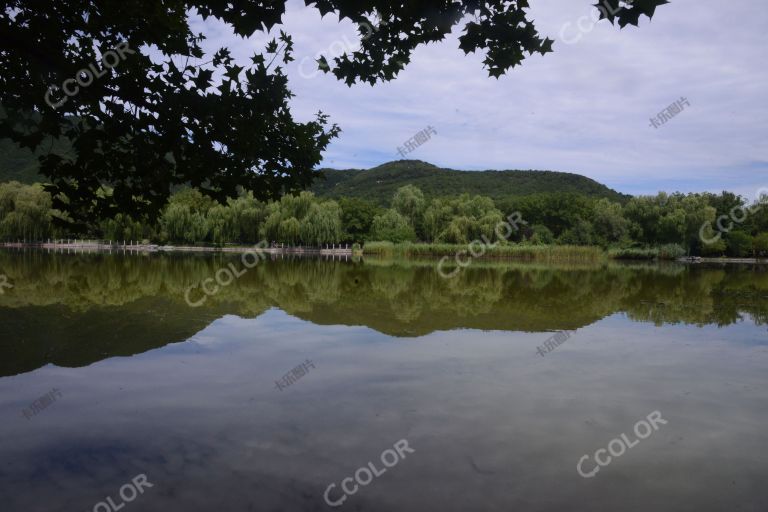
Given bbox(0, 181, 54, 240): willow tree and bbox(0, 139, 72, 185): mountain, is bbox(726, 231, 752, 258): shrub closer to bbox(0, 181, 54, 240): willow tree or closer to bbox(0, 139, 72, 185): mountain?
bbox(0, 181, 54, 240): willow tree

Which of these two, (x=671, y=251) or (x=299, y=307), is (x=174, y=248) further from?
(x=299, y=307)

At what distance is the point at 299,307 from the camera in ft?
44.7

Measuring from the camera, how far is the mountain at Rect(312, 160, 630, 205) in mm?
113438

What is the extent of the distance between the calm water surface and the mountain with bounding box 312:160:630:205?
92.9 m

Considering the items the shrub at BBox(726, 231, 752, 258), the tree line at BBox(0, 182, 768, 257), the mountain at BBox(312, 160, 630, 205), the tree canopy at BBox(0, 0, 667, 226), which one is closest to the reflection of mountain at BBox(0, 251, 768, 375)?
the tree canopy at BBox(0, 0, 667, 226)

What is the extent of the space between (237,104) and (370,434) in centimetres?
313

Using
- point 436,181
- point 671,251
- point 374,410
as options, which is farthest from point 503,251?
point 436,181

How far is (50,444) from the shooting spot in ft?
15.5

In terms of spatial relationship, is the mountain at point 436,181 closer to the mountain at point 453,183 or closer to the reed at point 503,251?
the mountain at point 453,183

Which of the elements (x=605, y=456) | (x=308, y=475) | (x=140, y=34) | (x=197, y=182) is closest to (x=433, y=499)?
(x=308, y=475)

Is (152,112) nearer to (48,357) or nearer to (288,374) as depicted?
(288,374)

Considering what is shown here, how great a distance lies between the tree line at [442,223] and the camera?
196 ft

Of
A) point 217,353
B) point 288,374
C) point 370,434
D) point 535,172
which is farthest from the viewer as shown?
point 535,172

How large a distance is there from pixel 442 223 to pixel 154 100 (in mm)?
61736
